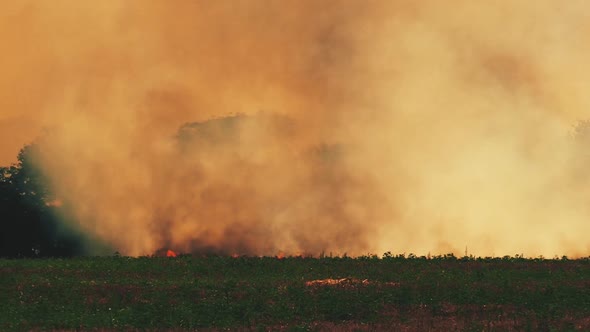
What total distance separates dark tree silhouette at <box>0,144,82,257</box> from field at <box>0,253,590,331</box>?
22567mm

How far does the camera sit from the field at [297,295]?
3238 cm

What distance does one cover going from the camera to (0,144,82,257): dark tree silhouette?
71.9m

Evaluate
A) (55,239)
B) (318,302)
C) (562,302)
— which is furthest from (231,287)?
(55,239)

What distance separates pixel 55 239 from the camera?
72625 millimetres

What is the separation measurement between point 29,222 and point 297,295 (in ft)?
132

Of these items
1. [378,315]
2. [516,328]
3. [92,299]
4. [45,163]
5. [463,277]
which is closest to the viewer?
[516,328]

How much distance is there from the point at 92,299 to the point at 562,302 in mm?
17694

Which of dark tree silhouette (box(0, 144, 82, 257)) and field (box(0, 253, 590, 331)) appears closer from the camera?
field (box(0, 253, 590, 331))

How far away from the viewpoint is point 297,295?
37188 millimetres

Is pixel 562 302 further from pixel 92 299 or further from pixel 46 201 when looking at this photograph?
pixel 46 201

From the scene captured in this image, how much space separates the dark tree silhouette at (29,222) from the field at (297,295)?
22567mm

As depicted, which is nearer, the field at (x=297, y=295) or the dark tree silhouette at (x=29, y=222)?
the field at (x=297, y=295)

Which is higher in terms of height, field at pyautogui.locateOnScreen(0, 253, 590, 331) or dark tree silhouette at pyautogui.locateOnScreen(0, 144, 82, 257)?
dark tree silhouette at pyautogui.locateOnScreen(0, 144, 82, 257)

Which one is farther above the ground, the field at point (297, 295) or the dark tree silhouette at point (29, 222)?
the dark tree silhouette at point (29, 222)
